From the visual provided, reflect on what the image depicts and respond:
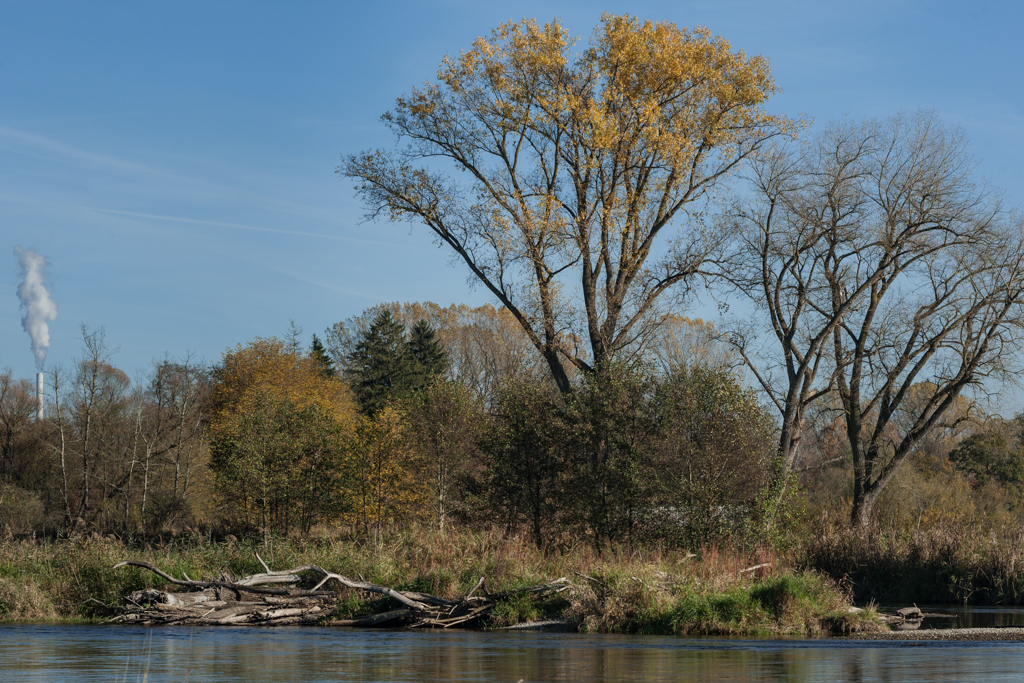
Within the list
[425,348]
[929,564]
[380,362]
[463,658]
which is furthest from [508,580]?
[425,348]

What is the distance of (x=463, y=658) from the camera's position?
13.9m

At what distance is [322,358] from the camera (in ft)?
233

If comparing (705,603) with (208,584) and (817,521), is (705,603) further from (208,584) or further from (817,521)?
(817,521)

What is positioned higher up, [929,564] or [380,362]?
[380,362]

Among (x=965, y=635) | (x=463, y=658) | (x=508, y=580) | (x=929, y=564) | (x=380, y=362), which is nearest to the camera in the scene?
(x=463, y=658)

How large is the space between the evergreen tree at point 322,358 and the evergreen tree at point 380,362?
55.7 inches

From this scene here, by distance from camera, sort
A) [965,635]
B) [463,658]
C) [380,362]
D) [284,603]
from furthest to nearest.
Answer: [380,362]
[284,603]
[965,635]
[463,658]

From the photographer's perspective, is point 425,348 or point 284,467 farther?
point 425,348

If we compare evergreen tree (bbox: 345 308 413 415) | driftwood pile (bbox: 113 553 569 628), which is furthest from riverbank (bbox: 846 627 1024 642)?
evergreen tree (bbox: 345 308 413 415)

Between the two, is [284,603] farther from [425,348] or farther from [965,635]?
[425,348]

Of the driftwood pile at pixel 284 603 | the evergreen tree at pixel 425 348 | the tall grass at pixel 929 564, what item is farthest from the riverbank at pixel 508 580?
the evergreen tree at pixel 425 348

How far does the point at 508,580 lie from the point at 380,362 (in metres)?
47.2

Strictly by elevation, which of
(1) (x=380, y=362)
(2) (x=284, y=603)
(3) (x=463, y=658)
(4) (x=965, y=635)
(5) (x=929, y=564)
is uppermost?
(1) (x=380, y=362)

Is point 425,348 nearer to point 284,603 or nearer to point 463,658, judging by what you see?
point 284,603
